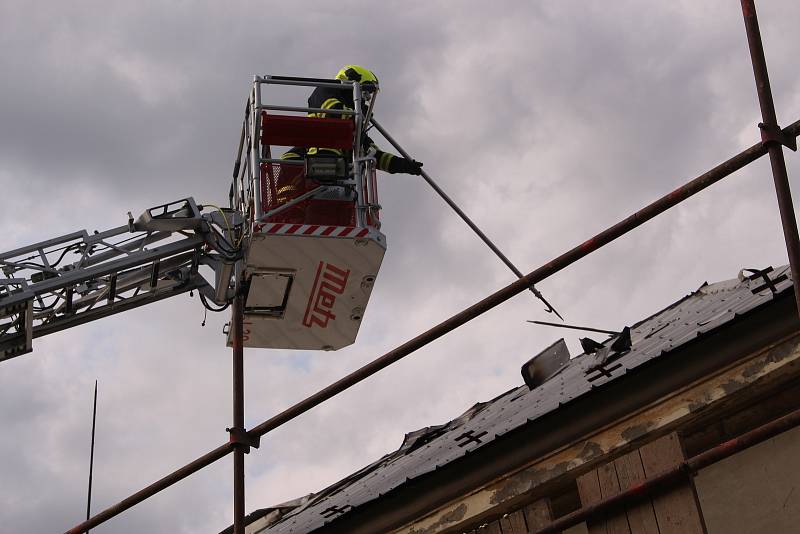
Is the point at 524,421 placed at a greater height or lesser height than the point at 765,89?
lesser

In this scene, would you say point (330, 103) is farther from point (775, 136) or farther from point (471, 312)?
point (775, 136)

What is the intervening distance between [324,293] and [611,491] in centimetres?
491

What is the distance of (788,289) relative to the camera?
7234 mm

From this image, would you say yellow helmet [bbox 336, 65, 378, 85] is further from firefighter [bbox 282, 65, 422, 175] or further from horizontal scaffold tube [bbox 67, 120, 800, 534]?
horizontal scaffold tube [bbox 67, 120, 800, 534]

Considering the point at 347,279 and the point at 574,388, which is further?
the point at 347,279

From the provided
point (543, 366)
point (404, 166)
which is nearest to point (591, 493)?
point (543, 366)

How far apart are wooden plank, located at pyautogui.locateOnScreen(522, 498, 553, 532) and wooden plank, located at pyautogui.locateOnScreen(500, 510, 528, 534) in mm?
29

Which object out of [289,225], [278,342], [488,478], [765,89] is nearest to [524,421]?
[488,478]

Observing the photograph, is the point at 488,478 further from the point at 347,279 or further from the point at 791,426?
the point at 347,279

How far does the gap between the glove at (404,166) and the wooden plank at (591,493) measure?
5612 mm

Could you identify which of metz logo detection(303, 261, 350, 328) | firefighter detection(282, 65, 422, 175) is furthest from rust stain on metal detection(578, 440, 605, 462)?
firefighter detection(282, 65, 422, 175)

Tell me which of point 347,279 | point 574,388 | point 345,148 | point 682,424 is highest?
point 345,148

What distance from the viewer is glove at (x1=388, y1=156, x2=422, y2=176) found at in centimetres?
1280

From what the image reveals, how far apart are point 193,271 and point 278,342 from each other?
1134 mm
